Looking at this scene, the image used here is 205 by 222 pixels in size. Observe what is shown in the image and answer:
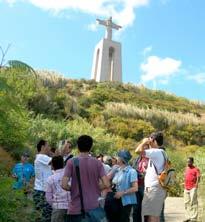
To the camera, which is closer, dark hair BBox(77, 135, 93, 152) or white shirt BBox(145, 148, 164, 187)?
dark hair BBox(77, 135, 93, 152)

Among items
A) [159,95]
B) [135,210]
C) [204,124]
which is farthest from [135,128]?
[135,210]

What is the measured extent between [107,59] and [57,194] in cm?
5683

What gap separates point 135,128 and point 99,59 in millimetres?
25639

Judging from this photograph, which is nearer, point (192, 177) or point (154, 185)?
point (154, 185)

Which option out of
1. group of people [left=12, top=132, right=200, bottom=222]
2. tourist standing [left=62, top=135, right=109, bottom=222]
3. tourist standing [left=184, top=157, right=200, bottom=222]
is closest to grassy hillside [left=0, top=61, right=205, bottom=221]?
tourist standing [left=62, top=135, right=109, bottom=222]

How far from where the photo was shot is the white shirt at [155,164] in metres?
8.07

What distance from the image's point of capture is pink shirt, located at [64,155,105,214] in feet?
20.9

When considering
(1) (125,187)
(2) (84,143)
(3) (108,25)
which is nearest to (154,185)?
(1) (125,187)

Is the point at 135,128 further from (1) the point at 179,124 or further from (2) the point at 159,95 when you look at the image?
(2) the point at 159,95

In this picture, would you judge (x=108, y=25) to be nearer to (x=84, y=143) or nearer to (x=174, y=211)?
(x=174, y=211)

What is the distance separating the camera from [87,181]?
6.41 metres

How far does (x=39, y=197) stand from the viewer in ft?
27.4

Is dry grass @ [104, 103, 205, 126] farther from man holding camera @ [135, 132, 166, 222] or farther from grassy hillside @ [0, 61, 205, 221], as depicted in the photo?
man holding camera @ [135, 132, 166, 222]

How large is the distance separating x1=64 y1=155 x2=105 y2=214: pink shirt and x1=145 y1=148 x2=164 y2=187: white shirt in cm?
174
